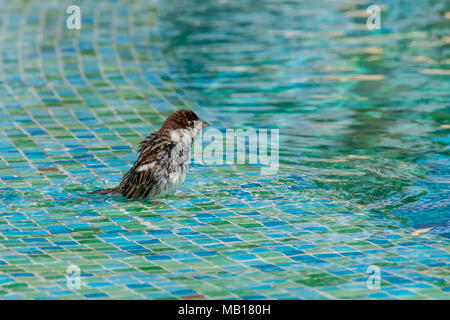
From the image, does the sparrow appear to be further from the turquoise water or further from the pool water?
the turquoise water

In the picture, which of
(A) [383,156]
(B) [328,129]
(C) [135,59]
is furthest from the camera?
(C) [135,59]

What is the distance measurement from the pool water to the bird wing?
11cm

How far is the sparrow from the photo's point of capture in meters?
7.14

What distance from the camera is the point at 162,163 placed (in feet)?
23.3

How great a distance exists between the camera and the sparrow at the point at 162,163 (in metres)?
7.14

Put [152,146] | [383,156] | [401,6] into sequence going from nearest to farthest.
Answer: [152,146], [383,156], [401,6]

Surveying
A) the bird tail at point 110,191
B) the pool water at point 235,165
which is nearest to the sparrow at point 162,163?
the bird tail at point 110,191

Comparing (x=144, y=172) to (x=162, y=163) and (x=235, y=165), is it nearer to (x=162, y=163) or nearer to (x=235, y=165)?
(x=162, y=163)

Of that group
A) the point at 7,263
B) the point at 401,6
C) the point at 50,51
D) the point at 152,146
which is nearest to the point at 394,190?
the point at 152,146

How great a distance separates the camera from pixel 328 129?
9.57 meters

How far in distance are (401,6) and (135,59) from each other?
5737mm

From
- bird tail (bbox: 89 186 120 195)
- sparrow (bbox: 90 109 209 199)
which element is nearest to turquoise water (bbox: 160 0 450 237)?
sparrow (bbox: 90 109 209 199)

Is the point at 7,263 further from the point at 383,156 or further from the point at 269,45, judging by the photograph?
the point at 269,45

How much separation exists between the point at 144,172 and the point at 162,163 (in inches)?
6.1
